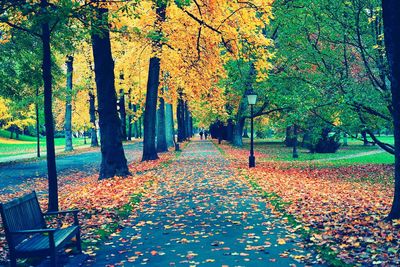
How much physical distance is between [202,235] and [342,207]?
3903mm

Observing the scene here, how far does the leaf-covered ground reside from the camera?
6465mm

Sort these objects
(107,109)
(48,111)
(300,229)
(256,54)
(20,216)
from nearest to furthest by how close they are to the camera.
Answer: (20,216) → (300,229) → (48,111) → (256,54) → (107,109)

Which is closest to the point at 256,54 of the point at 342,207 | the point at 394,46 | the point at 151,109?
the point at 342,207

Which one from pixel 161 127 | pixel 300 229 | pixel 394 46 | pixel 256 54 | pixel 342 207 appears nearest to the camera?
pixel 394 46

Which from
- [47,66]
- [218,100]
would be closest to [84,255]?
[47,66]

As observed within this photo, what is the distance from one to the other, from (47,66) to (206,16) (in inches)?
381

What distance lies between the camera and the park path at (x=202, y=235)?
621 cm

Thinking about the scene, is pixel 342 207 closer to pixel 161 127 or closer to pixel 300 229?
pixel 300 229

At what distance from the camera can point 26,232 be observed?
207 inches

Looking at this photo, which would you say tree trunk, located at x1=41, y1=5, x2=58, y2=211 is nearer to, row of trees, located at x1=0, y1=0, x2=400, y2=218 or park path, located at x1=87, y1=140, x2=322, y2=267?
row of trees, located at x1=0, y1=0, x2=400, y2=218

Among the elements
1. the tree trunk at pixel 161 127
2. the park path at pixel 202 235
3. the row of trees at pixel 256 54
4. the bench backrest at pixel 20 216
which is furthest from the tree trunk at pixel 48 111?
the tree trunk at pixel 161 127

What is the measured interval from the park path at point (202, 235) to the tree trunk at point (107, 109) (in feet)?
13.8

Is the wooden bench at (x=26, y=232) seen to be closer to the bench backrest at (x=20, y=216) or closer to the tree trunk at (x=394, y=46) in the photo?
the bench backrest at (x=20, y=216)

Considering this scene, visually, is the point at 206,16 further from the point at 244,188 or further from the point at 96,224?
the point at 96,224
